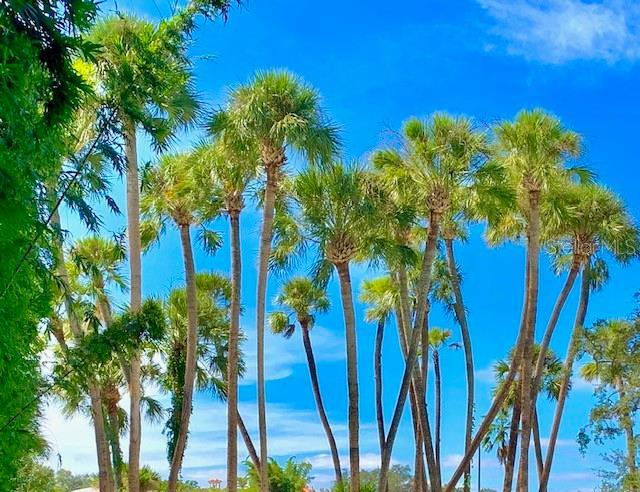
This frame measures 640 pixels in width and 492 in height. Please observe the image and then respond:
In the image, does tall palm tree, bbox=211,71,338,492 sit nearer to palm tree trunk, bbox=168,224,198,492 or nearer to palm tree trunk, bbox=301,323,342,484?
palm tree trunk, bbox=168,224,198,492

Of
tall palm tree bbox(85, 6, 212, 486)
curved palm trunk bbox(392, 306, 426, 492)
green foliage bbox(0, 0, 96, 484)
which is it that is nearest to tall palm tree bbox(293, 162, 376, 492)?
tall palm tree bbox(85, 6, 212, 486)

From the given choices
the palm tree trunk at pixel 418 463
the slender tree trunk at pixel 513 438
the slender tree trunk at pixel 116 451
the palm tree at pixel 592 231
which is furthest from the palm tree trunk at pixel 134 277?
the palm tree at pixel 592 231

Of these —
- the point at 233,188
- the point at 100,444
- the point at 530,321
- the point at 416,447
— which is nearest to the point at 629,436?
→ the point at 530,321

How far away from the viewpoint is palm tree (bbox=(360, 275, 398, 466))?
23406 millimetres

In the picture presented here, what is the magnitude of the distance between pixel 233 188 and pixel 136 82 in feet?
32.3

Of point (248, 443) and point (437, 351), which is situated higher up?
point (437, 351)

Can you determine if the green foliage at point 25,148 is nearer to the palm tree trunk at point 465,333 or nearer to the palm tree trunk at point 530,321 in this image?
the palm tree trunk at point 530,321

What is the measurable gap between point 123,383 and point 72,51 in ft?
50.0

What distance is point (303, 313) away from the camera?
25.2 metres

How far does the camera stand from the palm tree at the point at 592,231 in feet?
73.8

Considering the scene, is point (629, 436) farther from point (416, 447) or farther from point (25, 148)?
point (25, 148)

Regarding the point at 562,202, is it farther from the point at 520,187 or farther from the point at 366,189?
the point at 366,189

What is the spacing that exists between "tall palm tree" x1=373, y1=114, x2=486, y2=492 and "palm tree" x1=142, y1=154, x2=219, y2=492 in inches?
186

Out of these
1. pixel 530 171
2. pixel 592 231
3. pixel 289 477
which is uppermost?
pixel 530 171
